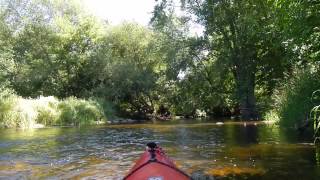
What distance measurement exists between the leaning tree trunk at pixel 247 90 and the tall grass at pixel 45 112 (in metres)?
10.1

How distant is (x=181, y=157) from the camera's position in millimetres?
11531

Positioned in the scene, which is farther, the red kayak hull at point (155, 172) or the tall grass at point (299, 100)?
the tall grass at point (299, 100)

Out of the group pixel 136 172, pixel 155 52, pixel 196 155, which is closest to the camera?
pixel 136 172

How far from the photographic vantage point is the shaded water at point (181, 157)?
925cm

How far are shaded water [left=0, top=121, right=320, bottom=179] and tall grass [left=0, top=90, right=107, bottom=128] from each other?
8.61m

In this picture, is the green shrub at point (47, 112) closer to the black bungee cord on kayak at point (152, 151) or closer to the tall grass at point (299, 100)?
the tall grass at point (299, 100)

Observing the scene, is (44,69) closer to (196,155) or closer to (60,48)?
(60,48)

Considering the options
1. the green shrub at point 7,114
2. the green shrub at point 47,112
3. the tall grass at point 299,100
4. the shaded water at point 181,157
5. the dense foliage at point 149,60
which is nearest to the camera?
the shaded water at point 181,157

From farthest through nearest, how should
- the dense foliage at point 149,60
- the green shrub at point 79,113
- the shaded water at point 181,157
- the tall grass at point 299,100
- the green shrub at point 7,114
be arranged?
1. the dense foliage at point 149,60
2. the green shrub at point 79,113
3. the green shrub at point 7,114
4. the tall grass at point 299,100
5. the shaded water at point 181,157

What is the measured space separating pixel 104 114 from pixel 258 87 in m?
11.5

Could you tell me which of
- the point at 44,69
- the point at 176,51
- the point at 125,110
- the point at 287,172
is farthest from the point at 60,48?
the point at 287,172

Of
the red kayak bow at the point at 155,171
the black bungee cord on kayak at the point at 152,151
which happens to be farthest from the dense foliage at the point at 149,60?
the red kayak bow at the point at 155,171

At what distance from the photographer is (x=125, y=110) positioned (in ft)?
124

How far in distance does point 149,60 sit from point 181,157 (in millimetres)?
29443
